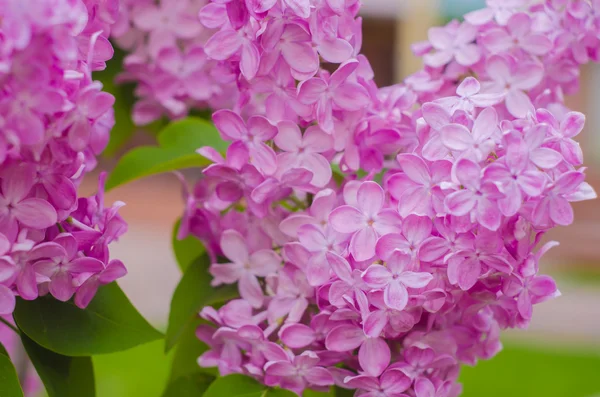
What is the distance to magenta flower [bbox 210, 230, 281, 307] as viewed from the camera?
1.34ft

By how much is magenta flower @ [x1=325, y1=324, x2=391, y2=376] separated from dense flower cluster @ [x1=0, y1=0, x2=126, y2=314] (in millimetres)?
106

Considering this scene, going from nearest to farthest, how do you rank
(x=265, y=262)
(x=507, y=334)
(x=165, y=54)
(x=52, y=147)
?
(x=52, y=147) → (x=265, y=262) → (x=165, y=54) → (x=507, y=334)

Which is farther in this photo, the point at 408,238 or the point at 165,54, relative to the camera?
the point at 165,54

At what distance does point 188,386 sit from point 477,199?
219 mm

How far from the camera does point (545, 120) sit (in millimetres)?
341

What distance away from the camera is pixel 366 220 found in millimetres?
344

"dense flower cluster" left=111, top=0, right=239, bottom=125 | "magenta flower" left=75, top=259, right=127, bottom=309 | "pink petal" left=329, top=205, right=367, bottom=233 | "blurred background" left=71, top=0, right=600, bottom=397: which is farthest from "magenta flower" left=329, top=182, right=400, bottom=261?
"blurred background" left=71, top=0, right=600, bottom=397

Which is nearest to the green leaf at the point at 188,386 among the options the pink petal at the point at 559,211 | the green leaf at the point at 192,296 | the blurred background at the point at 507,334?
the green leaf at the point at 192,296

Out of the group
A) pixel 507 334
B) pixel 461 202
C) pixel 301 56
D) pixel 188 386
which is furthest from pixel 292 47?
pixel 507 334

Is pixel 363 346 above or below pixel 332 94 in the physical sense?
below

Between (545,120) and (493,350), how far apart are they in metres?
0.14

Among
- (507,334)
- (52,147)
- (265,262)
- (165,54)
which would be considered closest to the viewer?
(52,147)

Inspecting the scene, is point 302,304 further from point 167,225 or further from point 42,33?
point 167,225

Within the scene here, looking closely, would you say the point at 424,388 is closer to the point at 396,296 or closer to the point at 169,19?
the point at 396,296
